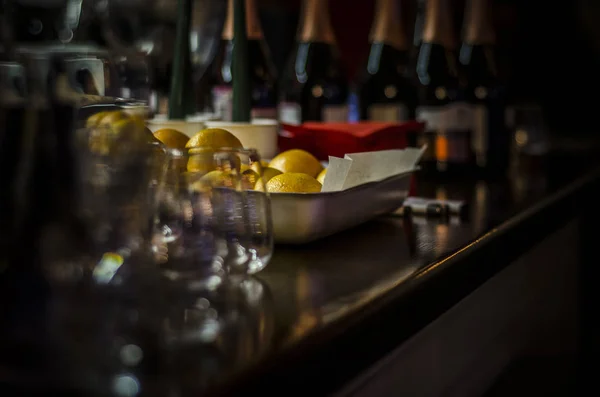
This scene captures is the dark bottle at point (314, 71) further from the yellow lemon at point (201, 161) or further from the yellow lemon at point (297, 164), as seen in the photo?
the yellow lemon at point (201, 161)

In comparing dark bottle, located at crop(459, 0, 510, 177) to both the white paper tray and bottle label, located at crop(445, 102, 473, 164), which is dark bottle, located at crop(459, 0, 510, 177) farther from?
the white paper tray

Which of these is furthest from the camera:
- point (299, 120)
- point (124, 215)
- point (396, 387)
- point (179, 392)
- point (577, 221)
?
point (299, 120)

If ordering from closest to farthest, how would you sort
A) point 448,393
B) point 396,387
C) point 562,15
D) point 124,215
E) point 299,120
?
point 124,215, point 396,387, point 448,393, point 299,120, point 562,15

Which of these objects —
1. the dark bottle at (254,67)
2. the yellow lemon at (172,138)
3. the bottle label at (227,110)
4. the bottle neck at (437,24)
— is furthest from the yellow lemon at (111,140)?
the bottle neck at (437,24)

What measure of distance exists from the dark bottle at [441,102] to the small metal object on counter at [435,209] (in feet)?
1.46

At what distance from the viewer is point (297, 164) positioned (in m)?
0.78

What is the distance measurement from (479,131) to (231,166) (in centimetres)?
96

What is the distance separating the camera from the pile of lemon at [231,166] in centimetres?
49

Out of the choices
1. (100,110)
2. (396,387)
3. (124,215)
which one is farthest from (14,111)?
(396,387)

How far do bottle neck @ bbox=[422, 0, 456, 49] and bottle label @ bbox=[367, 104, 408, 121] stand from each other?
0.17m

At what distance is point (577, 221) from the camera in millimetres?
1309

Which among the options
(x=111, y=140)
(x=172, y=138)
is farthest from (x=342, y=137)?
(x=111, y=140)

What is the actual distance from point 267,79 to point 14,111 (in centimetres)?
110

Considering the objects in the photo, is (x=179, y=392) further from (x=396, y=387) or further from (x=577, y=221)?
(x=577, y=221)
